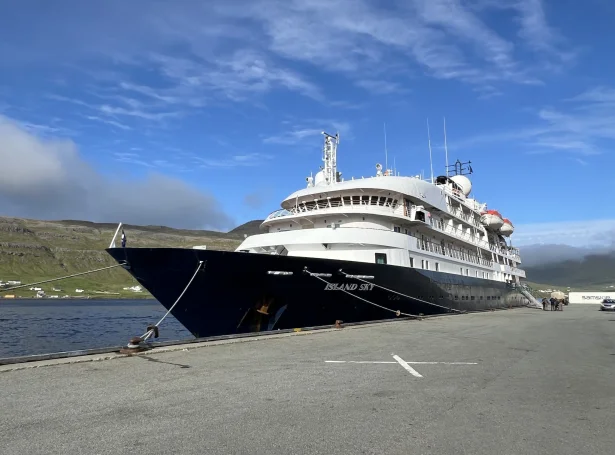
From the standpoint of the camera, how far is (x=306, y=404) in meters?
5.16

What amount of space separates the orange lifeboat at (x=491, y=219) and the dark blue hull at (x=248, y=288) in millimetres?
23721

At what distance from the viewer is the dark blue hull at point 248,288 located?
550 inches

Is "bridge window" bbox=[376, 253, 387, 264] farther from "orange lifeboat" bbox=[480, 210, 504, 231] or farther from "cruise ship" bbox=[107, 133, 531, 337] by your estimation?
"orange lifeboat" bbox=[480, 210, 504, 231]

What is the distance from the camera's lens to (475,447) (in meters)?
3.86

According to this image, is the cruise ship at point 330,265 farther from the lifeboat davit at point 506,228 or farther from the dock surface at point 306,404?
the lifeboat davit at point 506,228

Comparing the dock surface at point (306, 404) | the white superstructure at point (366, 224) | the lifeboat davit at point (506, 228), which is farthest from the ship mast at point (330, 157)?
the lifeboat davit at point (506, 228)

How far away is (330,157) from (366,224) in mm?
6735

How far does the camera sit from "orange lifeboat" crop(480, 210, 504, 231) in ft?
127

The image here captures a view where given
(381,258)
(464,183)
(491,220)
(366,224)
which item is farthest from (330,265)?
(464,183)

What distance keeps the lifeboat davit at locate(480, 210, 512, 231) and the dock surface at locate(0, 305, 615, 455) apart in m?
31.2

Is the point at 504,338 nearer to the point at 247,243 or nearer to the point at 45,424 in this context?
the point at 247,243

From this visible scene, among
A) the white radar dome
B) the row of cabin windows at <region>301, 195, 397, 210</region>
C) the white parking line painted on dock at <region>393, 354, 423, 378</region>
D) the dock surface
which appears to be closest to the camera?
the dock surface

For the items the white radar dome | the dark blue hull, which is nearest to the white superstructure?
the dark blue hull

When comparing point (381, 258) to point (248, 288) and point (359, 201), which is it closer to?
point (359, 201)
